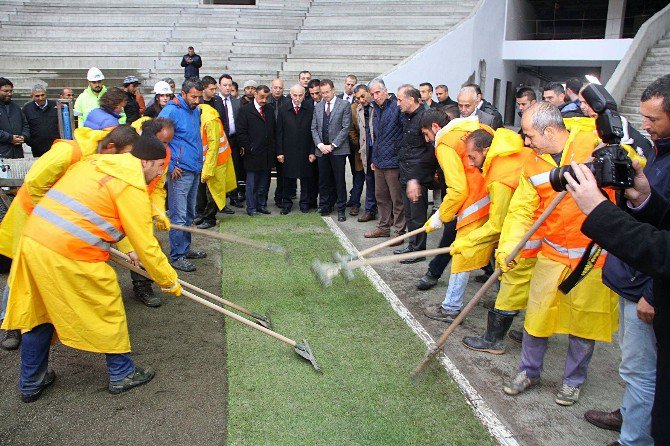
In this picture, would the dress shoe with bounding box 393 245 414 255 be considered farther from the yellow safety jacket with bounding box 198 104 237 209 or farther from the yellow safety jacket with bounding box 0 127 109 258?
the yellow safety jacket with bounding box 0 127 109 258

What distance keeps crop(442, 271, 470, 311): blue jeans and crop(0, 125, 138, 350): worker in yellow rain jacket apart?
9.82ft

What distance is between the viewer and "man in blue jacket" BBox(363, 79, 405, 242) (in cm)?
743

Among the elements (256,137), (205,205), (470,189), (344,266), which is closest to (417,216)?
(470,189)

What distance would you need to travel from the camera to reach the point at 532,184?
3.72 meters

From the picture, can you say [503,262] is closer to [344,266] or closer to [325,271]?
[344,266]

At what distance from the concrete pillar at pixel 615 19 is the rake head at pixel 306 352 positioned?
19.3 metres

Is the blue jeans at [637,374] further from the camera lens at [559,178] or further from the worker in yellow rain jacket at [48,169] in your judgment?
the worker in yellow rain jacket at [48,169]

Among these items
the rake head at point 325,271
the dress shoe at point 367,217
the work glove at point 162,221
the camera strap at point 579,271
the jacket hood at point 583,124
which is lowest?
the dress shoe at point 367,217

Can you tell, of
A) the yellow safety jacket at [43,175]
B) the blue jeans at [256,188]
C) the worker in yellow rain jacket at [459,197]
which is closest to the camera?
the yellow safety jacket at [43,175]

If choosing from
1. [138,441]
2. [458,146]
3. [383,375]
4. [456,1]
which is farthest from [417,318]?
[456,1]

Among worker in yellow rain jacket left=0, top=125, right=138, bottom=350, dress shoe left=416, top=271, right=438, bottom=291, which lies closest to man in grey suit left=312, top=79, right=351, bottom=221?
dress shoe left=416, top=271, right=438, bottom=291

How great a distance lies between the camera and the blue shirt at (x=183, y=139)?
6.40 m

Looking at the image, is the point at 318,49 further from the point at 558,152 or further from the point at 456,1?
the point at 558,152

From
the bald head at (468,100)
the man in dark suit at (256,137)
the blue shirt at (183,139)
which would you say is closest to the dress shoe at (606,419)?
the bald head at (468,100)
